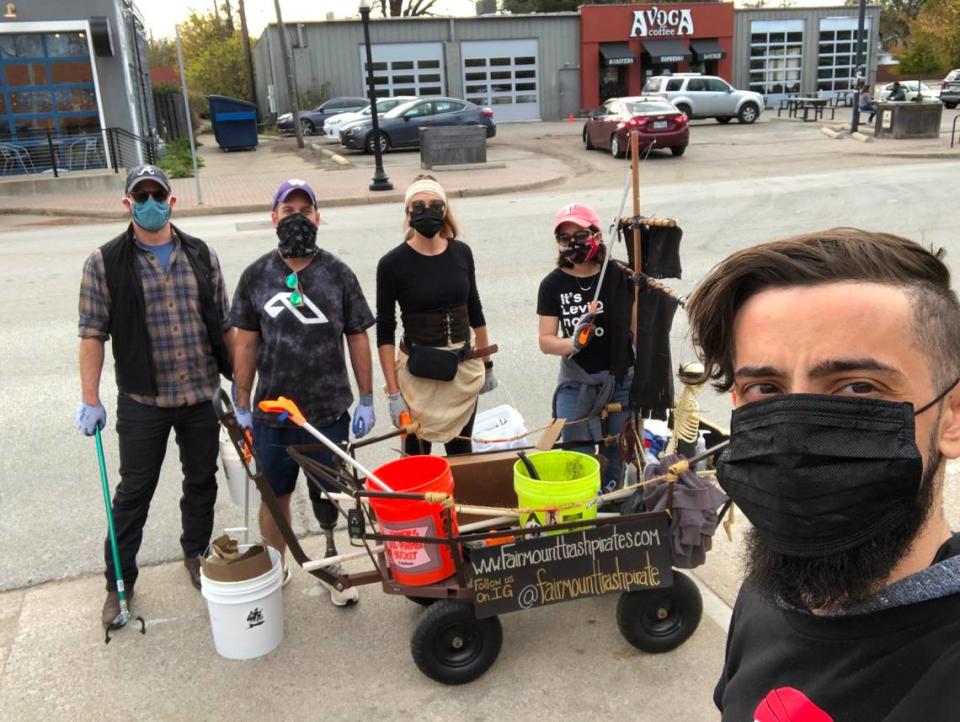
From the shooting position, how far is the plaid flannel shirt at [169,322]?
369cm

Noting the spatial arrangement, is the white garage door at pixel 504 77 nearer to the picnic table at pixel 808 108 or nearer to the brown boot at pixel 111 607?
the picnic table at pixel 808 108

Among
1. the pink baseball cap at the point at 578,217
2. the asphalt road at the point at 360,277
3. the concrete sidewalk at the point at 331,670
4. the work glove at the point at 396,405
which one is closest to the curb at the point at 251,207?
the asphalt road at the point at 360,277

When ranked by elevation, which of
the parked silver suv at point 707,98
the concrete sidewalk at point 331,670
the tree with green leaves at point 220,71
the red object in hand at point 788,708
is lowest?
the concrete sidewalk at point 331,670

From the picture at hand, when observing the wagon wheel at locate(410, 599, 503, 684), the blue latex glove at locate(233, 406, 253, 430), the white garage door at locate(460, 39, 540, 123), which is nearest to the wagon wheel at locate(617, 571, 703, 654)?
the wagon wheel at locate(410, 599, 503, 684)

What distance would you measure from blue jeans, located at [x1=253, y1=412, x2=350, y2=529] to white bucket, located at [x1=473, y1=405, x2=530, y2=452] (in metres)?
0.74

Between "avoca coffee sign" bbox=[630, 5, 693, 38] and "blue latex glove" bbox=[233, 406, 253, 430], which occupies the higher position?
"avoca coffee sign" bbox=[630, 5, 693, 38]

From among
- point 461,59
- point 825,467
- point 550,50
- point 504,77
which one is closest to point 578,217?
point 825,467

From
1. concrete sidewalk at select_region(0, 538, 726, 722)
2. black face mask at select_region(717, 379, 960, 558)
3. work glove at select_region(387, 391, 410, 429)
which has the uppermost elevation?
black face mask at select_region(717, 379, 960, 558)

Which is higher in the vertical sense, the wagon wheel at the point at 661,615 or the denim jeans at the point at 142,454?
the denim jeans at the point at 142,454

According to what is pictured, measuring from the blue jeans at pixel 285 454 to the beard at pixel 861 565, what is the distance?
2836mm

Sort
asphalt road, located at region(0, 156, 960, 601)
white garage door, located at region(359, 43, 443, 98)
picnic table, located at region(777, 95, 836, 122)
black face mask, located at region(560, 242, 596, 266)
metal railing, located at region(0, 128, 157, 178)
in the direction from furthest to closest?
white garage door, located at region(359, 43, 443, 98) < picnic table, located at region(777, 95, 836, 122) < metal railing, located at region(0, 128, 157, 178) < asphalt road, located at region(0, 156, 960, 601) < black face mask, located at region(560, 242, 596, 266)

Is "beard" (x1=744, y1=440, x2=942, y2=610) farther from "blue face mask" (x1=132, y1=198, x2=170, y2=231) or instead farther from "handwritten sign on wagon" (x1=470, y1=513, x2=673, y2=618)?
"blue face mask" (x1=132, y1=198, x2=170, y2=231)

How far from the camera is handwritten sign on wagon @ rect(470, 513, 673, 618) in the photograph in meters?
3.10

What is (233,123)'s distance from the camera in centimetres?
3019
